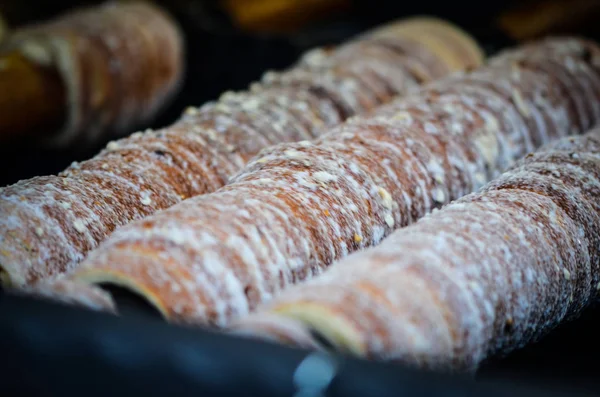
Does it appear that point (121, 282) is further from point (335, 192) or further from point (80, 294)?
point (335, 192)

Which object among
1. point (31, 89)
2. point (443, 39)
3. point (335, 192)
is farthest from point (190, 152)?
point (443, 39)

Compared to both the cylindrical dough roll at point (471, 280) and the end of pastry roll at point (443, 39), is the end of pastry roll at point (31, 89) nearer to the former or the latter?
the end of pastry roll at point (443, 39)

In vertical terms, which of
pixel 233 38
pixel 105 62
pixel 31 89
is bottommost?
pixel 31 89

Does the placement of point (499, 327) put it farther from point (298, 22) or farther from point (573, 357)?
point (298, 22)

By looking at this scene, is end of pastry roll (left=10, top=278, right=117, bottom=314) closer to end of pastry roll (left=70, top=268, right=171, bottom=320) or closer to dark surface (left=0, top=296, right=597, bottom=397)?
end of pastry roll (left=70, top=268, right=171, bottom=320)

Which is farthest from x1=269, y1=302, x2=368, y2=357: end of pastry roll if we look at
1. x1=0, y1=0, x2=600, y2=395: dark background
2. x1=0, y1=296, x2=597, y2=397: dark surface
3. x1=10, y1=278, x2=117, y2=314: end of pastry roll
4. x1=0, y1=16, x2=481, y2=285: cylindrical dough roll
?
x1=0, y1=0, x2=600, y2=395: dark background

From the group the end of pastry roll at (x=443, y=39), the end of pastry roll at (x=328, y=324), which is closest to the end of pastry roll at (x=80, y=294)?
the end of pastry roll at (x=328, y=324)

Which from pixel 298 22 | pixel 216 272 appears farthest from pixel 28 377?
pixel 298 22
